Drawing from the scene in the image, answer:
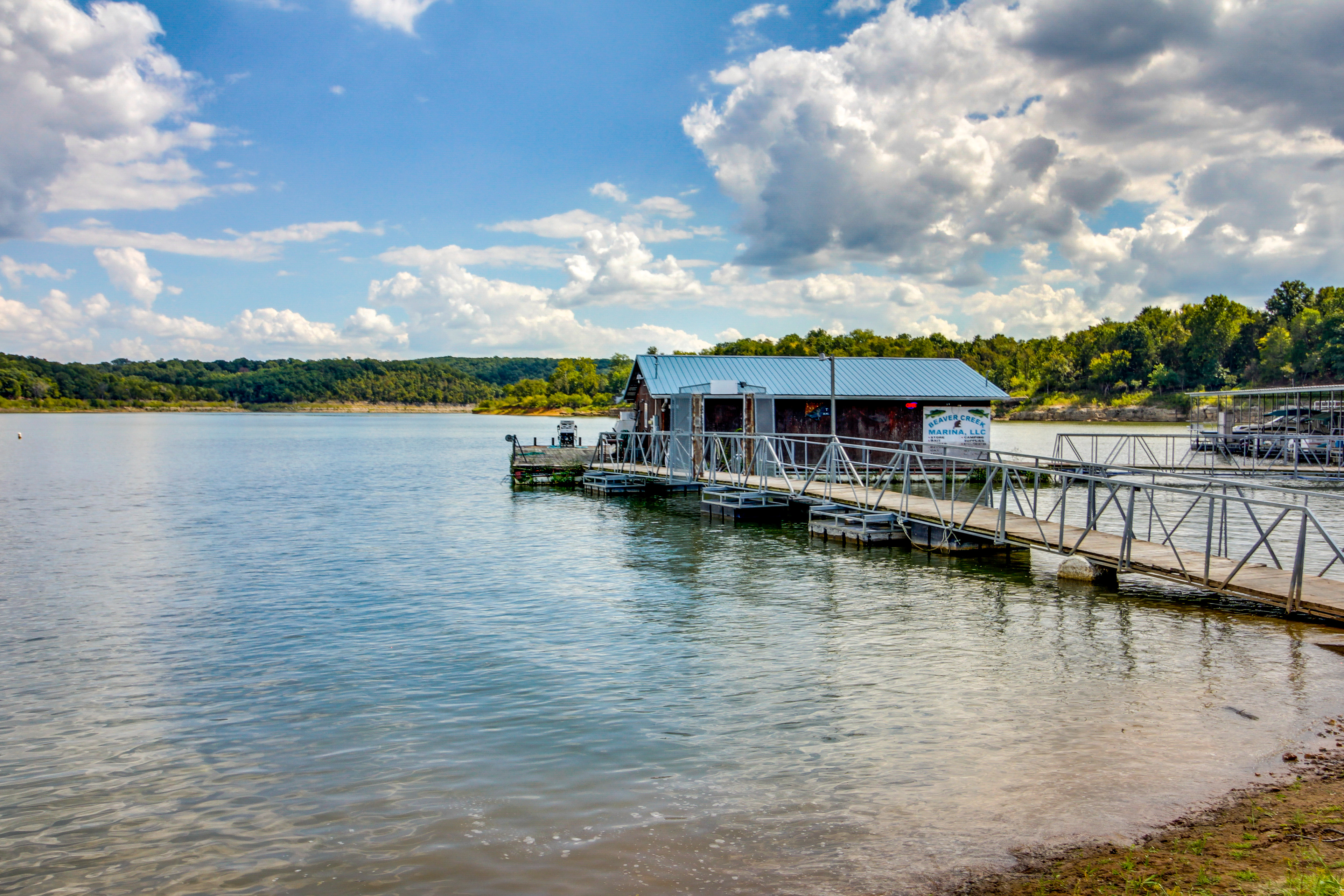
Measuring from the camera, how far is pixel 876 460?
36.1 m

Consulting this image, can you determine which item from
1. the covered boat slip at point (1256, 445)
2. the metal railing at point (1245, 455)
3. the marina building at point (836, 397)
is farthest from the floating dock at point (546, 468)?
the metal railing at point (1245, 455)

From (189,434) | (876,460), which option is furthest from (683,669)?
(189,434)

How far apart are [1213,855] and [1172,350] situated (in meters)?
143

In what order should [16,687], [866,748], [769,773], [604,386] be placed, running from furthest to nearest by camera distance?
1. [604,386]
2. [16,687]
3. [866,748]
4. [769,773]

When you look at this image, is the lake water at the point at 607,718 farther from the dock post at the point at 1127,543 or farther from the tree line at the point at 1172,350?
the tree line at the point at 1172,350

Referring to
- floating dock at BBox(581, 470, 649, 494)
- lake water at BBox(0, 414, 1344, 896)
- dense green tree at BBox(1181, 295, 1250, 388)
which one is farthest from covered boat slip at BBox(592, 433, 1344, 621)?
dense green tree at BBox(1181, 295, 1250, 388)

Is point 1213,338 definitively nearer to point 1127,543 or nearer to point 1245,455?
point 1245,455

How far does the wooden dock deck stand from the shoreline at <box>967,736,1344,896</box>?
6.03 m

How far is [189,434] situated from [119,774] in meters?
120

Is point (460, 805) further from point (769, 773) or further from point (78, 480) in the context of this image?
point (78, 480)

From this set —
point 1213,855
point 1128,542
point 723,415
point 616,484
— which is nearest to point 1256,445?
point 723,415

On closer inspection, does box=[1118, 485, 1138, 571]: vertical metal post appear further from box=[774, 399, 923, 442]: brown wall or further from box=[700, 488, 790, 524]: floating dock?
box=[774, 399, 923, 442]: brown wall

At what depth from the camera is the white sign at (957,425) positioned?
35.9 metres

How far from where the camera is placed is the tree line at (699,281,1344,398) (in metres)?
103
